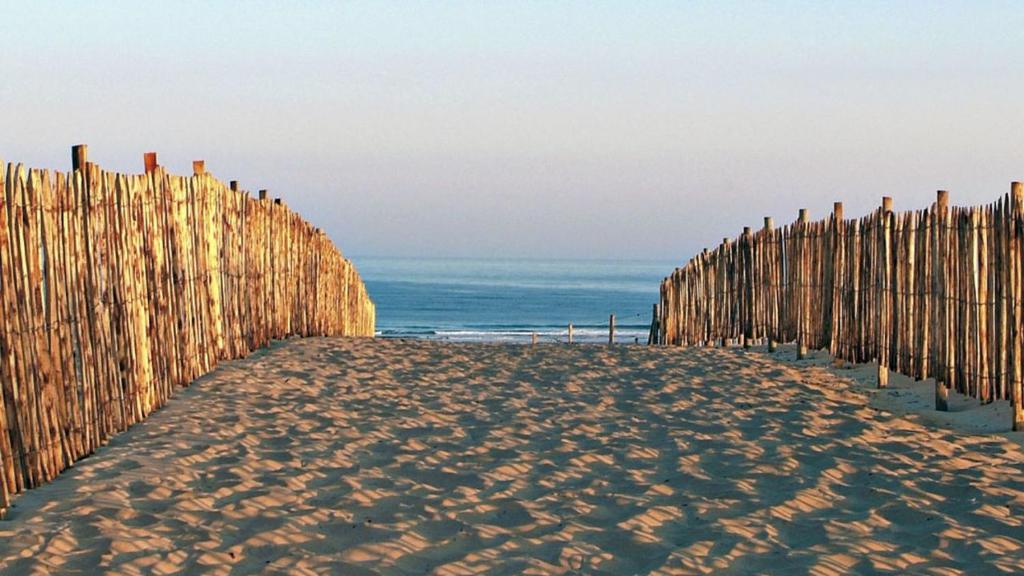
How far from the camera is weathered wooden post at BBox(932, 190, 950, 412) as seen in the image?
7.76 meters

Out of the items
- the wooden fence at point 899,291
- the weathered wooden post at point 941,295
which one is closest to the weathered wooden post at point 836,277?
the wooden fence at point 899,291

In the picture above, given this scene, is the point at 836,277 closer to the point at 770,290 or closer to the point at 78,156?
the point at 770,290

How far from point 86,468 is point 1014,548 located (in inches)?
170

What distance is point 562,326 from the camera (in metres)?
47.6

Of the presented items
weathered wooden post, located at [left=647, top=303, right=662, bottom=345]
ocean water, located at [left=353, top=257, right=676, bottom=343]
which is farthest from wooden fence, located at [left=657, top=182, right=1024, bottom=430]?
ocean water, located at [left=353, top=257, right=676, bottom=343]

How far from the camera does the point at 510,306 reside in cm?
5941

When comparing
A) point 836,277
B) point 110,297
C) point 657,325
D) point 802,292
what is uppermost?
point 110,297

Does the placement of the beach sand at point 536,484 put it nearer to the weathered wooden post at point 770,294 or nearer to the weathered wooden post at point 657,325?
the weathered wooden post at point 770,294

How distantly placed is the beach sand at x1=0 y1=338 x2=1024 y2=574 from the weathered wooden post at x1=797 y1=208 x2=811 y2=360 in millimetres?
1940

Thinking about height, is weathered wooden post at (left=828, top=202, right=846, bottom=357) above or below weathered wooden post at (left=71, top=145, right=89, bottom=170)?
below

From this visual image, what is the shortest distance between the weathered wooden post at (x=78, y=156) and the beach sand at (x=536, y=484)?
5.19 ft

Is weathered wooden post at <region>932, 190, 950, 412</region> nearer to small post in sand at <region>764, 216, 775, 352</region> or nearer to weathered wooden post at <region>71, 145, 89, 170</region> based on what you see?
small post in sand at <region>764, 216, 775, 352</region>

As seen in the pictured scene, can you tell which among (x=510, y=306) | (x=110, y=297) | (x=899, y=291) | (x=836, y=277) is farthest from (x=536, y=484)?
(x=510, y=306)

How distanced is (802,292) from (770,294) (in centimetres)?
99
